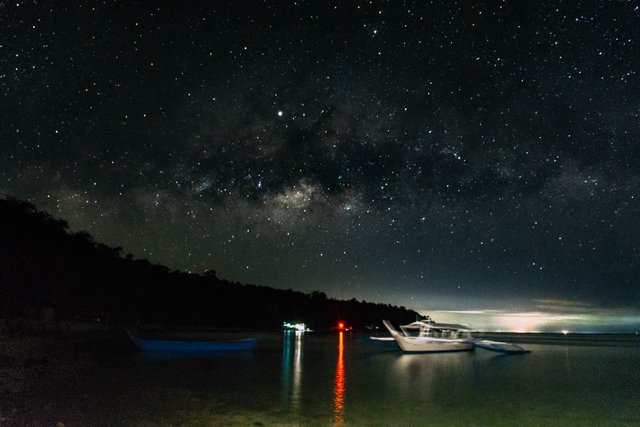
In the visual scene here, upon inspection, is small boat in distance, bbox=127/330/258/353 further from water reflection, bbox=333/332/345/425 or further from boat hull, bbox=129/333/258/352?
water reflection, bbox=333/332/345/425

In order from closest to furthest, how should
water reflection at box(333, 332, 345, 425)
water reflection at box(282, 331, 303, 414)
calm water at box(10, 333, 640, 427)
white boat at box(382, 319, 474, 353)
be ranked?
calm water at box(10, 333, 640, 427) < water reflection at box(333, 332, 345, 425) < water reflection at box(282, 331, 303, 414) < white boat at box(382, 319, 474, 353)

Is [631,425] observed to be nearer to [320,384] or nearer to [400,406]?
[400,406]

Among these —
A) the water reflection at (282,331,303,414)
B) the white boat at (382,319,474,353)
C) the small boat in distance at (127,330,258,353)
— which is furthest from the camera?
the white boat at (382,319,474,353)

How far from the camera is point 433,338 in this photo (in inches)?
2391

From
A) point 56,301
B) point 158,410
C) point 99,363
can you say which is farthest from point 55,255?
point 158,410

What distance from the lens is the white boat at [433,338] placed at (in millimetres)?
57719

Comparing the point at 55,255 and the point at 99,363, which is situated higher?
the point at 55,255

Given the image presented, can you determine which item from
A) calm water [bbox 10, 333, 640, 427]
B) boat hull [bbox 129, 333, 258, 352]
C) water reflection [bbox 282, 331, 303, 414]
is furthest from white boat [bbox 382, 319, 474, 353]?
boat hull [bbox 129, 333, 258, 352]

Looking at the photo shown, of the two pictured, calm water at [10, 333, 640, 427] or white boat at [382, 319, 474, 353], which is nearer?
calm water at [10, 333, 640, 427]

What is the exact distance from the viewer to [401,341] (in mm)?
57469

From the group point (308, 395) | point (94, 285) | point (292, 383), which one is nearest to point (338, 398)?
point (308, 395)

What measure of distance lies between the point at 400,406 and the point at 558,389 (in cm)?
1502

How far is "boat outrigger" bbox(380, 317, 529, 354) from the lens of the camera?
5784 centimetres

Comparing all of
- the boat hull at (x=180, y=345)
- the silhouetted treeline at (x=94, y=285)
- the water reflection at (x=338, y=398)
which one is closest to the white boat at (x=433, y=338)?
the boat hull at (x=180, y=345)
